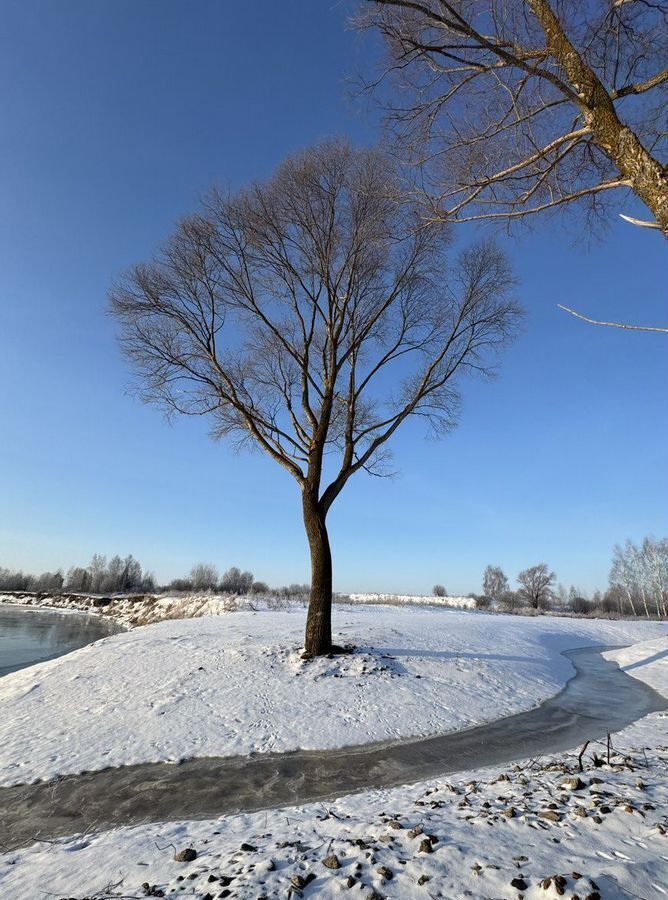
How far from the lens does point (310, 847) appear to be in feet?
9.41

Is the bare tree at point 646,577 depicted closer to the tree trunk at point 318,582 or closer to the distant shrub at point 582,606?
the distant shrub at point 582,606

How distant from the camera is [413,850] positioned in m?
2.62

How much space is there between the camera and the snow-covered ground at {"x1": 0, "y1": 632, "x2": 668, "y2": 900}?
2240 mm

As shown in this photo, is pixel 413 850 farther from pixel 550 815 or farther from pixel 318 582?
pixel 318 582

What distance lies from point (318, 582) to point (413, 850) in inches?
297

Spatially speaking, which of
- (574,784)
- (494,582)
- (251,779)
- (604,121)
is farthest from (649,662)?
(494,582)

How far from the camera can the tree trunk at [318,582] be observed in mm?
9867

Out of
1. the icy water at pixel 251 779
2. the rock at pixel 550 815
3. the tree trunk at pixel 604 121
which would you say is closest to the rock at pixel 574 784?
the rock at pixel 550 815

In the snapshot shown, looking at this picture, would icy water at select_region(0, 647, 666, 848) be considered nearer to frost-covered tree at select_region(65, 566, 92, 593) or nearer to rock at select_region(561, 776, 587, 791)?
rock at select_region(561, 776, 587, 791)

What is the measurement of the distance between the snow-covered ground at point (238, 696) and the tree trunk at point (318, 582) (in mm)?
501

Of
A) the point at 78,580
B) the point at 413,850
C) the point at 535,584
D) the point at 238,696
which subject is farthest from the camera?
the point at 78,580

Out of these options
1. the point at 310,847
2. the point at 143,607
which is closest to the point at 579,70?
the point at 310,847

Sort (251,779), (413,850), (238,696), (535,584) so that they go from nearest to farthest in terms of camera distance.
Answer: (413,850) < (251,779) < (238,696) < (535,584)

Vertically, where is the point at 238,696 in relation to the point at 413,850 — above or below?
below
